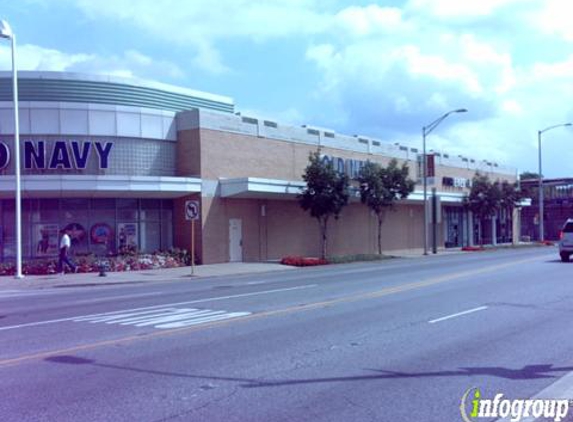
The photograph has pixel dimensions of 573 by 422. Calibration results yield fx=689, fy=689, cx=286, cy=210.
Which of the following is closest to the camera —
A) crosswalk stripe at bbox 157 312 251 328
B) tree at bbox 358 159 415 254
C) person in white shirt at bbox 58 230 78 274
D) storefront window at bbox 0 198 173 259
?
crosswalk stripe at bbox 157 312 251 328

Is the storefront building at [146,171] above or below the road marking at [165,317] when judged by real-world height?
above

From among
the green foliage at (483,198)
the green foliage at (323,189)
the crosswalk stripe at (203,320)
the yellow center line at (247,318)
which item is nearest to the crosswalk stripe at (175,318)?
the crosswalk stripe at (203,320)

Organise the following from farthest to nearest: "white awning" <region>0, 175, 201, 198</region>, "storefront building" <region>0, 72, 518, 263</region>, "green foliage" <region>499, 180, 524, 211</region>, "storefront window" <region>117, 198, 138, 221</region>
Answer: "green foliage" <region>499, 180, 524, 211</region>, "storefront window" <region>117, 198, 138, 221</region>, "storefront building" <region>0, 72, 518, 263</region>, "white awning" <region>0, 175, 201, 198</region>

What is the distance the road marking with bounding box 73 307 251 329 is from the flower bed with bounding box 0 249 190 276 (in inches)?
527

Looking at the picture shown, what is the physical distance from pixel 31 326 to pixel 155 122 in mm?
20729

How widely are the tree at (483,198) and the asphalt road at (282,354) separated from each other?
124ft

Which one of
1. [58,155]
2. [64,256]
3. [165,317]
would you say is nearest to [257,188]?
[58,155]

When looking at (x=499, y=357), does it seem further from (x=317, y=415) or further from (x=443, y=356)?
(x=317, y=415)

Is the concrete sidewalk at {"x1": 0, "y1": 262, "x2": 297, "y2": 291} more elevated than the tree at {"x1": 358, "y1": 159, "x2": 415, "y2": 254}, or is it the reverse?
the tree at {"x1": 358, "y1": 159, "x2": 415, "y2": 254}

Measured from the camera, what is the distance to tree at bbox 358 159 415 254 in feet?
131

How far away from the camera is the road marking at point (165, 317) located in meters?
12.8

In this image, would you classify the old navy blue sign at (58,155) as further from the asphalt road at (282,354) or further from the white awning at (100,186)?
the asphalt road at (282,354)

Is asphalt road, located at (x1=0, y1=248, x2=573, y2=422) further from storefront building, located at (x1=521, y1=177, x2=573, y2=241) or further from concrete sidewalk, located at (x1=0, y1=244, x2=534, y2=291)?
storefront building, located at (x1=521, y1=177, x2=573, y2=241)

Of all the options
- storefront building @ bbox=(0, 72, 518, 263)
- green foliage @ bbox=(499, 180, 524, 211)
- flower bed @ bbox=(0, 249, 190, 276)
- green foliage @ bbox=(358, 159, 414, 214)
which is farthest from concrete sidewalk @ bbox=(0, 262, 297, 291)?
green foliage @ bbox=(499, 180, 524, 211)
